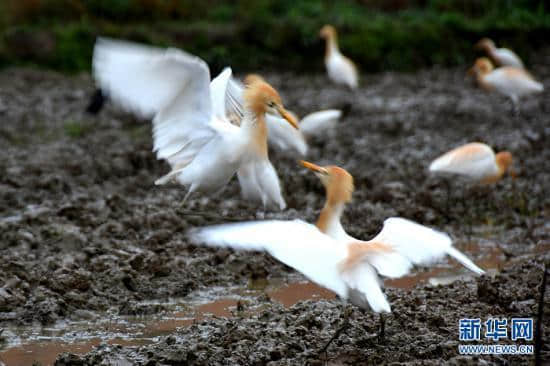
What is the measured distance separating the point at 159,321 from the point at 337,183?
1641 millimetres

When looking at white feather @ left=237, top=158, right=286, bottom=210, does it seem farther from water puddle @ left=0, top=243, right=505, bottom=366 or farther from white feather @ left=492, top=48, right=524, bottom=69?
white feather @ left=492, top=48, right=524, bottom=69

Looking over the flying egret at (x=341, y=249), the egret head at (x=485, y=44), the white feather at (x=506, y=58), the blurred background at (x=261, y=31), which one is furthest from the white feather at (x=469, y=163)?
the egret head at (x=485, y=44)

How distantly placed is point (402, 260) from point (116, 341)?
205cm

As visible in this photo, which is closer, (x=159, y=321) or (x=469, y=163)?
(x=159, y=321)

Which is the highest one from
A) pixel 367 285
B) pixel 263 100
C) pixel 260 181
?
pixel 263 100

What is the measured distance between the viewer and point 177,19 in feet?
66.8

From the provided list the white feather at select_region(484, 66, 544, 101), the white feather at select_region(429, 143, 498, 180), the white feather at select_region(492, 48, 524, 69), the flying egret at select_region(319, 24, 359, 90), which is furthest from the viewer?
the white feather at select_region(492, 48, 524, 69)

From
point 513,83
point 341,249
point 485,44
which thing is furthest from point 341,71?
point 341,249

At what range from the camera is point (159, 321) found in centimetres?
607

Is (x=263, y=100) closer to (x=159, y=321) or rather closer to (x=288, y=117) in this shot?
(x=288, y=117)

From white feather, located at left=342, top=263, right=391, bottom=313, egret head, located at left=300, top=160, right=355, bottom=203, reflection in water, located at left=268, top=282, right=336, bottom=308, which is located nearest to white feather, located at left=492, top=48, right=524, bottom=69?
reflection in water, located at left=268, top=282, right=336, bottom=308

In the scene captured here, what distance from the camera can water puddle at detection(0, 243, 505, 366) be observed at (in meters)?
5.46

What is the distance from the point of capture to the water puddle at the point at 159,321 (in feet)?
17.9

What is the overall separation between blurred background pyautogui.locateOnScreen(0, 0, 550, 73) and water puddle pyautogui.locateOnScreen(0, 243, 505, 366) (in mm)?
9563
